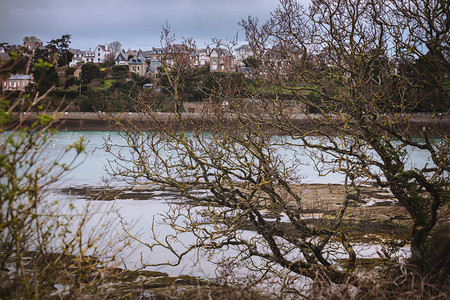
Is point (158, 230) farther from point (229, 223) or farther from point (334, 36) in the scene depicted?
point (334, 36)

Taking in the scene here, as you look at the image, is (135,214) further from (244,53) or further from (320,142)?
(320,142)

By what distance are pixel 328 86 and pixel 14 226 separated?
19.7ft

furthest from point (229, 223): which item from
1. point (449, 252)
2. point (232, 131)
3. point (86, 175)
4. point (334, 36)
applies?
point (86, 175)

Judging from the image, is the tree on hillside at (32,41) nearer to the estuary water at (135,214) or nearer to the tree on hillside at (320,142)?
the estuary water at (135,214)

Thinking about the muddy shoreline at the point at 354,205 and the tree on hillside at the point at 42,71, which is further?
the muddy shoreline at the point at 354,205

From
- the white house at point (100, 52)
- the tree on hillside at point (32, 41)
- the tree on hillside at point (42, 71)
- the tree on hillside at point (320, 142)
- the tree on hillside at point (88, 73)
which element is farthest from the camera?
the white house at point (100, 52)

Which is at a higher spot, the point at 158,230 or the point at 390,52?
the point at 390,52

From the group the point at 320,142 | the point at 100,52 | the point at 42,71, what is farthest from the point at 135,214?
the point at 100,52

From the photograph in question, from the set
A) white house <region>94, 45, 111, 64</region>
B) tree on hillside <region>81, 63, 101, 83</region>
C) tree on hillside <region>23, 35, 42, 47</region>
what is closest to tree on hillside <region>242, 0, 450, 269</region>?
tree on hillside <region>23, 35, 42, 47</region>

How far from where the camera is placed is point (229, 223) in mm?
6781

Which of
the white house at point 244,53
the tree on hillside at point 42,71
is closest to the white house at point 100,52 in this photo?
the tree on hillside at point 42,71

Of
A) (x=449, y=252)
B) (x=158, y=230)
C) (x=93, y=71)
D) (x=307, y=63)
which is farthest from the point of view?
(x=93, y=71)

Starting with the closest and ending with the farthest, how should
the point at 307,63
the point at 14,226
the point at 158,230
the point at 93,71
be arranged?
the point at 14,226 < the point at 307,63 < the point at 158,230 < the point at 93,71

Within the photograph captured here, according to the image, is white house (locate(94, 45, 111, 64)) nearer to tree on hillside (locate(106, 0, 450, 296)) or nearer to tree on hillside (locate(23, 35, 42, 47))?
tree on hillside (locate(23, 35, 42, 47))
